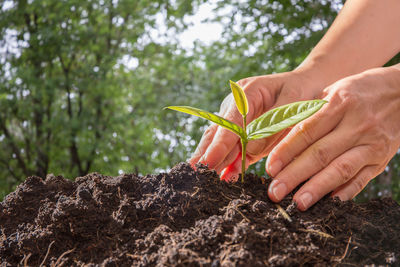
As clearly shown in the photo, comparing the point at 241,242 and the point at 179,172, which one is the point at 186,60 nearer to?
the point at 179,172

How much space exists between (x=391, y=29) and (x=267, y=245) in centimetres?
128

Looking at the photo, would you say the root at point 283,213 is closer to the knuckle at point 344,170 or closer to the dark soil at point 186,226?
the dark soil at point 186,226

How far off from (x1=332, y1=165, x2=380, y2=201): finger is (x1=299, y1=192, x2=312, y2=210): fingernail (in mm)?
205

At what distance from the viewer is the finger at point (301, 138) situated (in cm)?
112

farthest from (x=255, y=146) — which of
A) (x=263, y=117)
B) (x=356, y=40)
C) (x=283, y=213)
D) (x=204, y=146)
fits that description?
(x=356, y=40)

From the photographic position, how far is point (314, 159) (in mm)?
1098

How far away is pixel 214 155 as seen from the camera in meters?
1.28

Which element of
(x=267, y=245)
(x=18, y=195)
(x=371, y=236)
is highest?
(x=18, y=195)

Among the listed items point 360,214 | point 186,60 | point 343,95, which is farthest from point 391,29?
point 186,60

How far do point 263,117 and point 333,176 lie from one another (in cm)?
30

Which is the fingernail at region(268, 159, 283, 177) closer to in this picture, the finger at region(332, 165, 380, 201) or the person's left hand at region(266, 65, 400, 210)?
the person's left hand at region(266, 65, 400, 210)

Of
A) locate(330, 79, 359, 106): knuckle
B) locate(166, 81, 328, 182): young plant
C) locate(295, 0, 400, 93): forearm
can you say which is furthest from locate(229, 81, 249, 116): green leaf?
locate(295, 0, 400, 93): forearm

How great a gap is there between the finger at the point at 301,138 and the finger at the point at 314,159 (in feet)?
0.08

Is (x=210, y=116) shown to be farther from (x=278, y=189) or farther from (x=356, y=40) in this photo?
(x=356, y=40)
